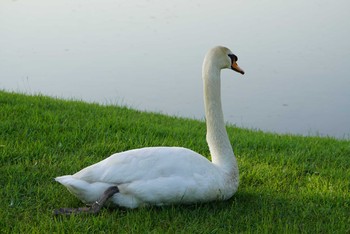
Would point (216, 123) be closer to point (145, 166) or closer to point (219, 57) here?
point (219, 57)

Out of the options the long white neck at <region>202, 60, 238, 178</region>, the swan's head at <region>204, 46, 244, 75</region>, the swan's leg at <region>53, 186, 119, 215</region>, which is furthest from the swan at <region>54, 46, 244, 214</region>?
the swan's head at <region>204, 46, 244, 75</region>

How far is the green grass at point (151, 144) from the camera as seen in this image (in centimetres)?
443

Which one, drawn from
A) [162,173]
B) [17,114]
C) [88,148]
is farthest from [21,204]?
Answer: [17,114]

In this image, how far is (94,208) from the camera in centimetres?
449

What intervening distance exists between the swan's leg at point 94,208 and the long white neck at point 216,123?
3.23ft

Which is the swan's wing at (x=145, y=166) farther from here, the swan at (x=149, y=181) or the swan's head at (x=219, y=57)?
the swan's head at (x=219, y=57)

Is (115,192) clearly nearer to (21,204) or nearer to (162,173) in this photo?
(162,173)

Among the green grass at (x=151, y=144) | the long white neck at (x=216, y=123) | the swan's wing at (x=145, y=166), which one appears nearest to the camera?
Answer: the green grass at (x=151, y=144)

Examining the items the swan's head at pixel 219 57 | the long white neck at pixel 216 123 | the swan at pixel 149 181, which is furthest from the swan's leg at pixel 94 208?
the swan's head at pixel 219 57

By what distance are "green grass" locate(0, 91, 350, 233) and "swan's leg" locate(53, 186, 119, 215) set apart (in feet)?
0.18

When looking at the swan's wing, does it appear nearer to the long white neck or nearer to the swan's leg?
the swan's leg

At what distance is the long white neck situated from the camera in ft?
16.6

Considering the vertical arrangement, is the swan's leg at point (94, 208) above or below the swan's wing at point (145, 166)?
below

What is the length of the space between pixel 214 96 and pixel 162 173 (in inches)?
36.8
